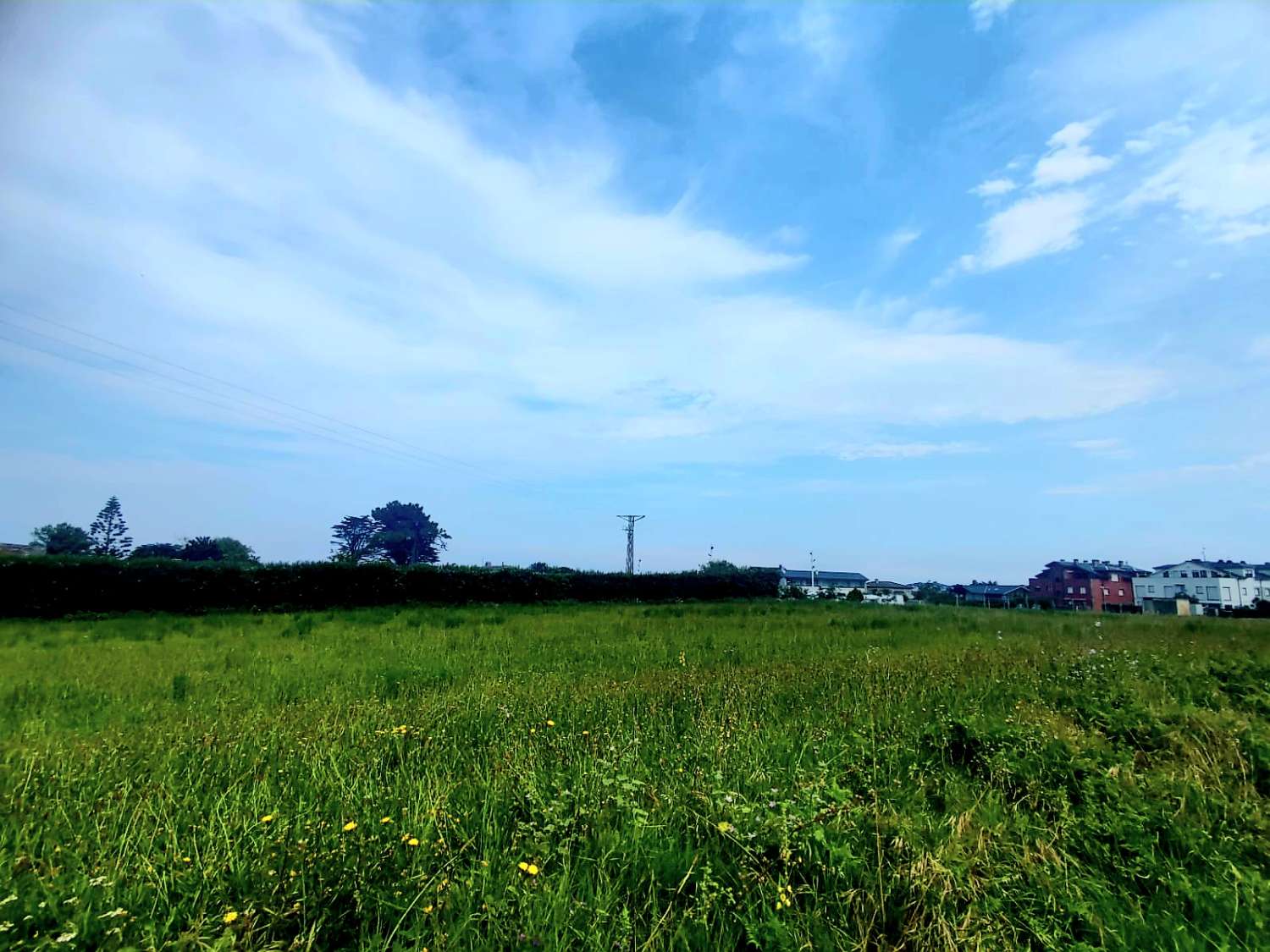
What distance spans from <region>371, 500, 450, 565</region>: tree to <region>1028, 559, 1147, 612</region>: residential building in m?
83.5

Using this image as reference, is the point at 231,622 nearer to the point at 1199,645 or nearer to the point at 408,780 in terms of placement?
the point at 408,780

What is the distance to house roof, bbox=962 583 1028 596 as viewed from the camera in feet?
302

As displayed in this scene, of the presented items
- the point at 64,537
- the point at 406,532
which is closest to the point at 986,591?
the point at 406,532

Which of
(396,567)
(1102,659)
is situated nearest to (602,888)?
(1102,659)

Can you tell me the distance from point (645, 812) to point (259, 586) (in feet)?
73.3

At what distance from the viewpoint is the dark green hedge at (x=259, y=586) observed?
57.6ft

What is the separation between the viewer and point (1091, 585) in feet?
256

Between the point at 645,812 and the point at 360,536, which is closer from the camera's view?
the point at 645,812

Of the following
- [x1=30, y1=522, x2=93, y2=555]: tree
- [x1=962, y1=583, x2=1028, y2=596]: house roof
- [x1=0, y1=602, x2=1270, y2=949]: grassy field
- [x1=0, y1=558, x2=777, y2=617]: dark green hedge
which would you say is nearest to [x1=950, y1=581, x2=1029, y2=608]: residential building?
[x1=962, y1=583, x2=1028, y2=596]: house roof

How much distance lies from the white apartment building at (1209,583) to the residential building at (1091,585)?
1486 mm

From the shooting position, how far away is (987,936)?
8.43ft

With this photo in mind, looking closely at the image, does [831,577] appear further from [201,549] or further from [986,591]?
[201,549]

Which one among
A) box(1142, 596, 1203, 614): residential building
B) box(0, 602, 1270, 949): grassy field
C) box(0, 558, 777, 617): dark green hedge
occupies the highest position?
box(0, 558, 777, 617): dark green hedge

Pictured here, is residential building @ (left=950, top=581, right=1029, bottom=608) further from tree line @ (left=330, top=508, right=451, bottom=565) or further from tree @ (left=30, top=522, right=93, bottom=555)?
tree @ (left=30, top=522, right=93, bottom=555)
